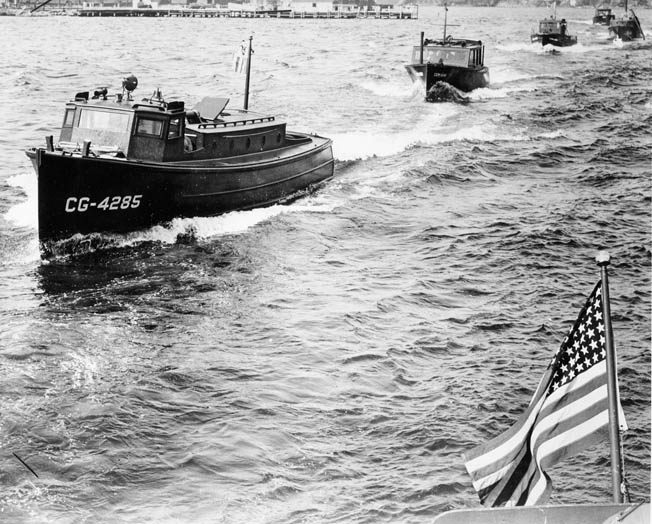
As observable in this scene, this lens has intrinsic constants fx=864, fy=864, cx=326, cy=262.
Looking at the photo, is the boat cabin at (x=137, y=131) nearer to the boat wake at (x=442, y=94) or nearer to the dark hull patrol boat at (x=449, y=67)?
the boat wake at (x=442, y=94)

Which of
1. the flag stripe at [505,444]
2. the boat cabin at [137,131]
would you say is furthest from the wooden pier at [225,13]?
the flag stripe at [505,444]

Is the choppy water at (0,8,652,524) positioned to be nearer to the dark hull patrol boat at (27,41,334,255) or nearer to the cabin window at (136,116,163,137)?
the dark hull patrol boat at (27,41,334,255)

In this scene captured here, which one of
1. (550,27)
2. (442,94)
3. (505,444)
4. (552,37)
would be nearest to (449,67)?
(442,94)

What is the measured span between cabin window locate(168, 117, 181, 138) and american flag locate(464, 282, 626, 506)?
668 inches

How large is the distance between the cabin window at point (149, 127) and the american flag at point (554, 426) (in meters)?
16.8

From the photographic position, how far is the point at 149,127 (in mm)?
23500

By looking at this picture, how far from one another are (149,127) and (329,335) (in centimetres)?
890

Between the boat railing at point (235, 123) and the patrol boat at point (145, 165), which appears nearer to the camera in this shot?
the patrol boat at point (145, 165)

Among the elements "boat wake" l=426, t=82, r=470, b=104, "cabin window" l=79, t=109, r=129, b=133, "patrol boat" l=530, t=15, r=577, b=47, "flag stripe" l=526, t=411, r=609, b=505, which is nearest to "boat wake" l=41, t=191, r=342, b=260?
"cabin window" l=79, t=109, r=129, b=133

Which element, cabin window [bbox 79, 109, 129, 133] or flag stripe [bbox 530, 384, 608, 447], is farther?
cabin window [bbox 79, 109, 129, 133]

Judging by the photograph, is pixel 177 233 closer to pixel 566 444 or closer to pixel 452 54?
pixel 566 444

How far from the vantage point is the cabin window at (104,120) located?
76.9 feet

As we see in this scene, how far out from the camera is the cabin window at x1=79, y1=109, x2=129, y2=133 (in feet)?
76.9

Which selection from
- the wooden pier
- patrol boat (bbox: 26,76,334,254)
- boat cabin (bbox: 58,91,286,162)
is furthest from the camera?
the wooden pier
